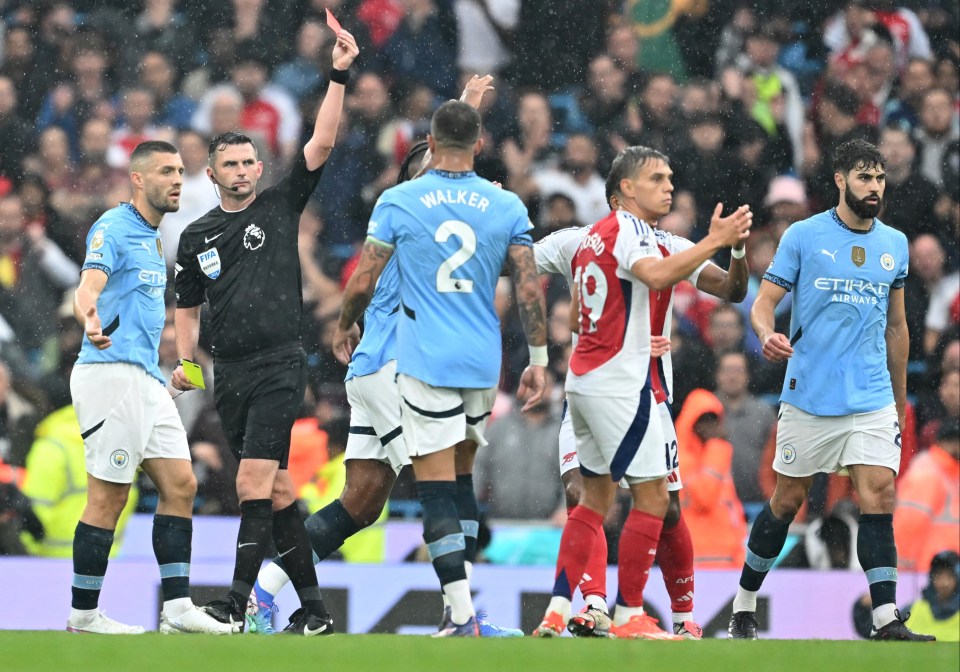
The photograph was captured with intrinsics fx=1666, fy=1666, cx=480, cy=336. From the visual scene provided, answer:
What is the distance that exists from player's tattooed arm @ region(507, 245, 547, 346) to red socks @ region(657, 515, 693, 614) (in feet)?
5.32

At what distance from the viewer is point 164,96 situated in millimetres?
14453

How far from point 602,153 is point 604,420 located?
23.6ft

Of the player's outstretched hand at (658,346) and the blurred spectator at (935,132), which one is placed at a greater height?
the blurred spectator at (935,132)

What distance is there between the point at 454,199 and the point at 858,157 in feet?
7.78

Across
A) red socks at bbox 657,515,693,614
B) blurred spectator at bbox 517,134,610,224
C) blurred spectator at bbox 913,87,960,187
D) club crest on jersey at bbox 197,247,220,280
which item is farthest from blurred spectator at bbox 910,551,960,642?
club crest on jersey at bbox 197,247,220,280

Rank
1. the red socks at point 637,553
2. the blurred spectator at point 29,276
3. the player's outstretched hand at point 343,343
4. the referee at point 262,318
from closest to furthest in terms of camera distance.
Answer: the red socks at point 637,553 < the player's outstretched hand at point 343,343 < the referee at point 262,318 < the blurred spectator at point 29,276

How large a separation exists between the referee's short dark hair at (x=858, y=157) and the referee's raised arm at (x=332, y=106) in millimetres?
2544

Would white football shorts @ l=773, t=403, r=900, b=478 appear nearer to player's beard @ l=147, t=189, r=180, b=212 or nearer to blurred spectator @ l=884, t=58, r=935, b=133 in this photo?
player's beard @ l=147, t=189, r=180, b=212

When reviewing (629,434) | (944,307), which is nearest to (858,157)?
(629,434)

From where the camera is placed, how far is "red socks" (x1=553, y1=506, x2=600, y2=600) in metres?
7.48

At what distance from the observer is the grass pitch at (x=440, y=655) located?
6.02 metres

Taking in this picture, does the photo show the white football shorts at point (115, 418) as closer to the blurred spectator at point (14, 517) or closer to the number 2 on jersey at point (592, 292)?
the number 2 on jersey at point (592, 292)

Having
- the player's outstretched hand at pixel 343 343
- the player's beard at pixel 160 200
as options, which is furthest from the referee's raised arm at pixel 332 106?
the player's outstretched hand at pixel 343 343

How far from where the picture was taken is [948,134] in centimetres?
1441
